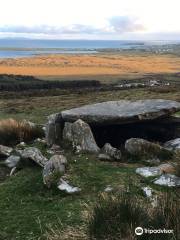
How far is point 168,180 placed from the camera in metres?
10.1

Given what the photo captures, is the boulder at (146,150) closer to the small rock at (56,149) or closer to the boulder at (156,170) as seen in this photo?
the boulder at (156,170)

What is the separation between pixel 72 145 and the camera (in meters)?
13.8

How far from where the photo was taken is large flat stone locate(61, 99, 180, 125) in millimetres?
14438

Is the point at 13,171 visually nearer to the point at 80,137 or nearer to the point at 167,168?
the point at 80,137

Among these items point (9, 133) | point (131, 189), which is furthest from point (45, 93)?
point (131, 189)

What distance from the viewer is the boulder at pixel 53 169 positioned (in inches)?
405

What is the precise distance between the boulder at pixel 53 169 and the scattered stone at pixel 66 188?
0.20 m

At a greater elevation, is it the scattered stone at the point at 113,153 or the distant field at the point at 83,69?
the scattered stone at the point at 113,153

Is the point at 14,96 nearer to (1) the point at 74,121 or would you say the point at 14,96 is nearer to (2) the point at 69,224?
(1) the point at 74,121

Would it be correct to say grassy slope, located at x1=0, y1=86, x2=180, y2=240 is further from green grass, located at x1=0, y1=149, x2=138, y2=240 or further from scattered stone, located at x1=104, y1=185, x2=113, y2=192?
scattered stone, located at x1=104, y1=185, x2=113, y2=192

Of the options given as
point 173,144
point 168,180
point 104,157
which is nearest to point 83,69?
point 173,144

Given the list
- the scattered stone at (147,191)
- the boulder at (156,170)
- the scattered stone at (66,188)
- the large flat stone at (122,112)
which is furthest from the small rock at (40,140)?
the scattered stone at (147,191)

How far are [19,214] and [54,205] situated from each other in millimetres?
724

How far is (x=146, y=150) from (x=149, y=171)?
175cm
